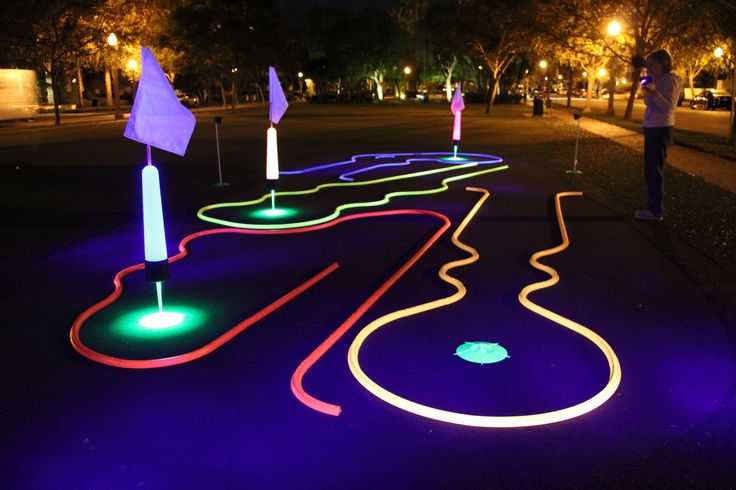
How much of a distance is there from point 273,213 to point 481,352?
5.70m

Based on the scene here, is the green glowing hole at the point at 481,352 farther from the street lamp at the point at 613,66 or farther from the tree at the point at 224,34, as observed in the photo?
the tree at the point at 224,34

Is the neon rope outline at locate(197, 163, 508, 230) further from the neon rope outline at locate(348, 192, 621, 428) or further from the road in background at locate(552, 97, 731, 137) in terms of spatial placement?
the road in background at locate(552, 97, 731, 137)

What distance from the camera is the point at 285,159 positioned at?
17.4 metres

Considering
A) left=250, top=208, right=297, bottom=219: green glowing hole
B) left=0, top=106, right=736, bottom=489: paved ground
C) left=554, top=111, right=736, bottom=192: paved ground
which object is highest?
left=554, top=111, right=736, bottom=192: paved ground

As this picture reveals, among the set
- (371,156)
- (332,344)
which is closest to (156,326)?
(332,344)

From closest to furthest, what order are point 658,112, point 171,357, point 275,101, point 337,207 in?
point 171,357 → point 658,112 → point 275,101 → point 337,207

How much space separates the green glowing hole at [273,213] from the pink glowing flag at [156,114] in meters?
4.40

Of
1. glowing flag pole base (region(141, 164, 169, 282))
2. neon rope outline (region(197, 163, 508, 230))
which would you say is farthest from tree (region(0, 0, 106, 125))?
glowing flag pole base (region(141, 164, 169, 282))

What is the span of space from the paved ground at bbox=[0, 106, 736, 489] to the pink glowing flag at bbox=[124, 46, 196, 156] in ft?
5.15

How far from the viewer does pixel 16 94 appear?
26.3 meters

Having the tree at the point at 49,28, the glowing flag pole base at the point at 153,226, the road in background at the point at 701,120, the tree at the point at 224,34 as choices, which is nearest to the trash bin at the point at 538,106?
the road in background at the point at 701,120

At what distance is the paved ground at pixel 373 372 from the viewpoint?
126 inches

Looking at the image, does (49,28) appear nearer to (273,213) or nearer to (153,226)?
(273,213)

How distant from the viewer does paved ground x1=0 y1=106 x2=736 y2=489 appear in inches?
126
